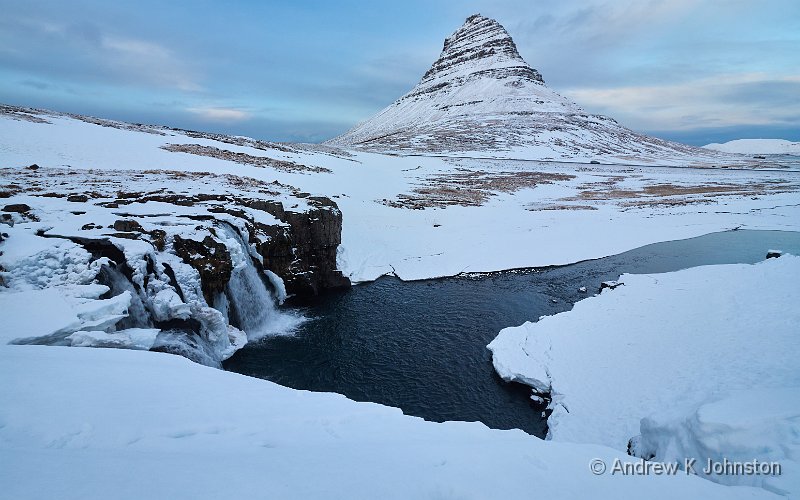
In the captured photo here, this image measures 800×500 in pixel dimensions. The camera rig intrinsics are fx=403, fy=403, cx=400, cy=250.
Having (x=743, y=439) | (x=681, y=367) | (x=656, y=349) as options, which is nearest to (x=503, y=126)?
(x=656, y=349)

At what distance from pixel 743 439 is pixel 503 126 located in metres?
139

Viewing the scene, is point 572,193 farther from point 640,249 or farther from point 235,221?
point 235,221

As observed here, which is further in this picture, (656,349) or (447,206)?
(447,206)

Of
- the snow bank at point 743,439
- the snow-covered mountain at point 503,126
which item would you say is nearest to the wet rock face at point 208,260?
the snow bank at point 743,439

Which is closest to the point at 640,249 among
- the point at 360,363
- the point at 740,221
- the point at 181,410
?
the point at 740,221

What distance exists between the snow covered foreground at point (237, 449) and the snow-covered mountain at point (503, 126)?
98197 millimetres

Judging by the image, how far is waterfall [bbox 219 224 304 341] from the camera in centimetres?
1662

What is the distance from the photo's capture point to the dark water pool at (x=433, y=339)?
501 inches

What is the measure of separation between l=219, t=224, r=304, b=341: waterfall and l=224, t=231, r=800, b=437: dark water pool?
1008mm

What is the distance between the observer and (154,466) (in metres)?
4.13

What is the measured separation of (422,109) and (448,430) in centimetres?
18484

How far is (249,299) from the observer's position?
17625 millimetres

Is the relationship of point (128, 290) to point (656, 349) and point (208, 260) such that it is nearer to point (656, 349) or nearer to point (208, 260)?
point (208, 260)
